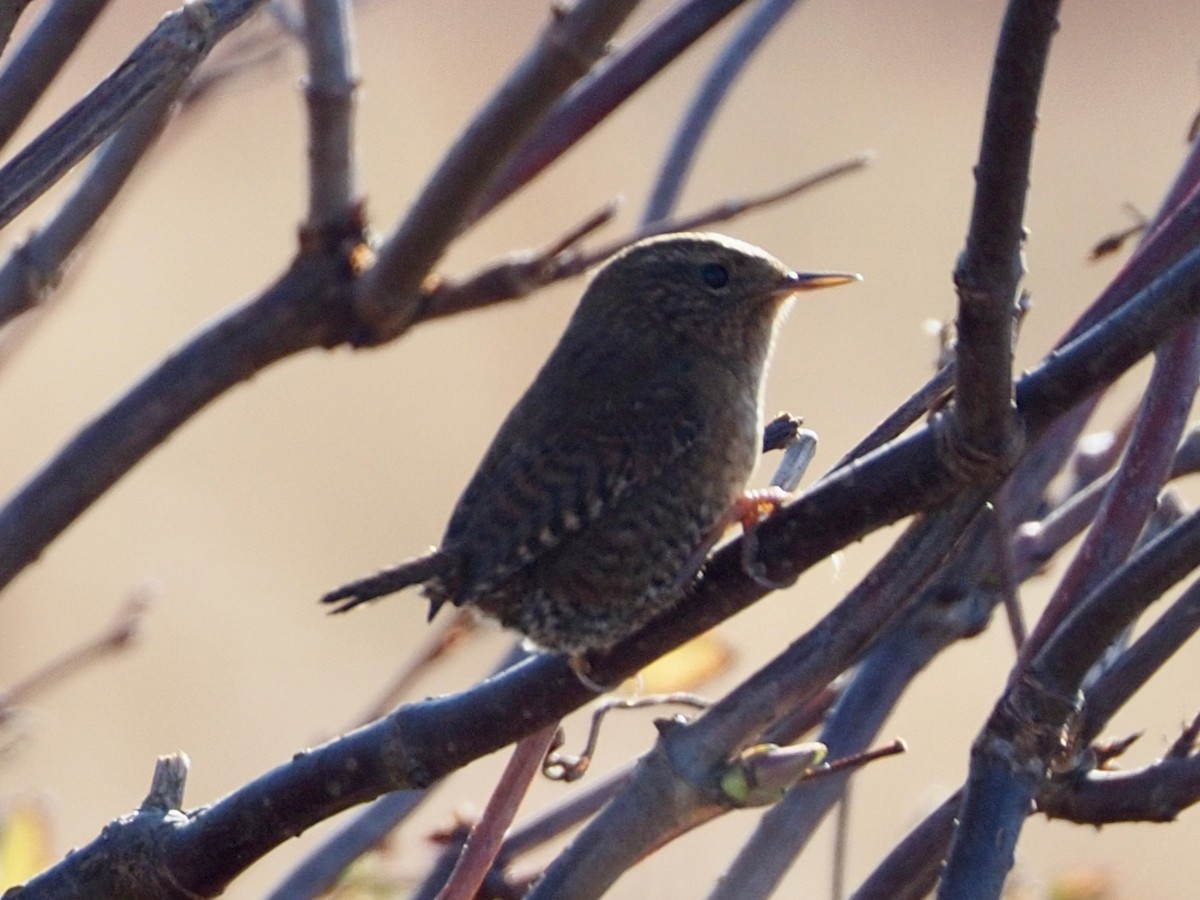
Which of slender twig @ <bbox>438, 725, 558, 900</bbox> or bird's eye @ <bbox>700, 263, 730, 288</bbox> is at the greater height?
bird's eye @ <bbox>700, 263, 730, 288</bbox>

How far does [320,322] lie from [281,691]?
6.61 meters

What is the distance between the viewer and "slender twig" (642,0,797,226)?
8.76ft

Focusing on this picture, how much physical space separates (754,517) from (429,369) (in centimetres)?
893

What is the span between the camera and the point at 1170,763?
1698 millimetres

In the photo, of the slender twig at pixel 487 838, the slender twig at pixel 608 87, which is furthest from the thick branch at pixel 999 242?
the slender twig at pixel 608 87

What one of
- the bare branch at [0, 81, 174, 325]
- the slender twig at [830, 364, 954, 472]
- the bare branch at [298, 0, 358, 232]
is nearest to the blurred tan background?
the bare branch at [298, 0, 358, 232]

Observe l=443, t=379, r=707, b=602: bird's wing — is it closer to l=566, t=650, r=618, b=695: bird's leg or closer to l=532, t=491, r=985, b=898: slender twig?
l=566, t=650, r=618, b=695: bird's leg

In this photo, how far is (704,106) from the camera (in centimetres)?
269

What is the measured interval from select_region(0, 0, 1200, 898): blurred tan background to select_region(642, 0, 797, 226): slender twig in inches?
114

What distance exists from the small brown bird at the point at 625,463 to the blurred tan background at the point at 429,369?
8.11 feet

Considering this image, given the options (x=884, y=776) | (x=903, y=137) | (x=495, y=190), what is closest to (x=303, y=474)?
(x=884, y=776)

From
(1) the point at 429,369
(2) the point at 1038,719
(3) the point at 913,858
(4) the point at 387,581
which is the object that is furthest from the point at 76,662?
(1) the point at 429,369

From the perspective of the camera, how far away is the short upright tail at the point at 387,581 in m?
2.10

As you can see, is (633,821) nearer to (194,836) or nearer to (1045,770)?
(1045,770)
